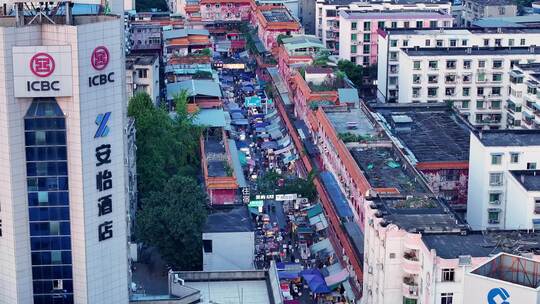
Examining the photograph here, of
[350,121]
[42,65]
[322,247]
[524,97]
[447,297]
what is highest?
[42,65]

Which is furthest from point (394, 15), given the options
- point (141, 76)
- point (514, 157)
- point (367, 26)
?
point (514, 157)

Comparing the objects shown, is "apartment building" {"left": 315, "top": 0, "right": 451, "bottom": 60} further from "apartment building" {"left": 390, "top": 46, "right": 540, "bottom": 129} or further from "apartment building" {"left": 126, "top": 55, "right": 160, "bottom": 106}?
"apartment building" {"left": 126, "top": 55, "right": 160, "bottom": 106}

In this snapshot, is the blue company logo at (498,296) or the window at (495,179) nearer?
the blue company logo at (498,296)

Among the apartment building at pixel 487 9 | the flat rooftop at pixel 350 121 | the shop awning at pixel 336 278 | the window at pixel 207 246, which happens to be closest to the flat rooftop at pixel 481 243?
the shop awning at pixel 336 278

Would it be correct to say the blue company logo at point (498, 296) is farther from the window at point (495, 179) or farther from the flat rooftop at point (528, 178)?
the window at point (495, 179)

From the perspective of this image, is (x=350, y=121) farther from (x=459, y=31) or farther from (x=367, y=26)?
(x=367, y=26)
